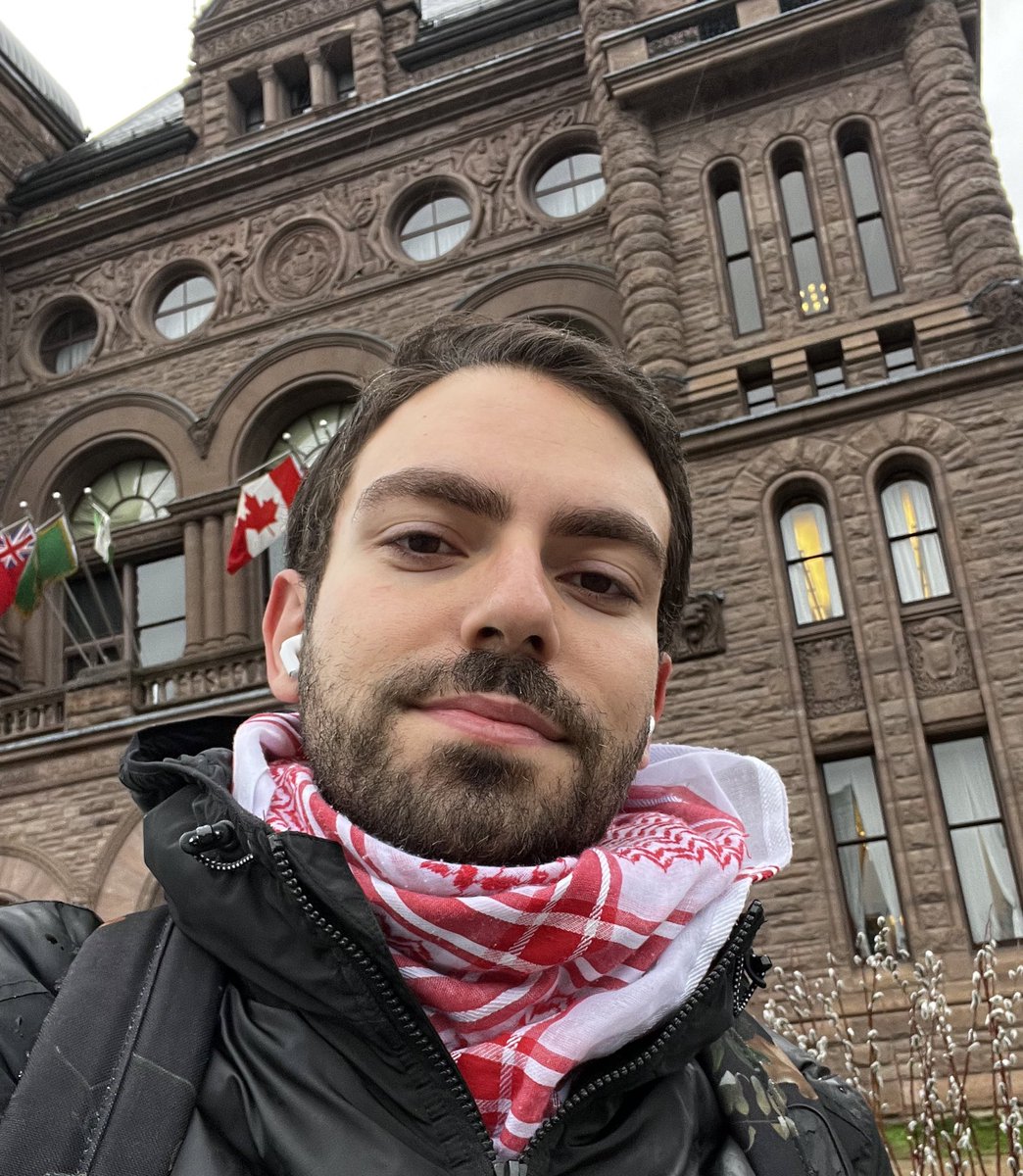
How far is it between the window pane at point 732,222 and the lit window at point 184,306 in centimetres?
890

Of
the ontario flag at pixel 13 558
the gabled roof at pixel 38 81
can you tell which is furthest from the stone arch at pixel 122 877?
the gabled roof at pixel 38 81

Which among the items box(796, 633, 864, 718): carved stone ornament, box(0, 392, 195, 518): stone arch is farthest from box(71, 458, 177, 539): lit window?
box(796, 633, 864, 718): carved stone ornament

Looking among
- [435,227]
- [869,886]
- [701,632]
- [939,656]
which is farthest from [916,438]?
[435,227]

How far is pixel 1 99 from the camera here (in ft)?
71.8

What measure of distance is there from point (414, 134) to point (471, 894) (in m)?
18.6

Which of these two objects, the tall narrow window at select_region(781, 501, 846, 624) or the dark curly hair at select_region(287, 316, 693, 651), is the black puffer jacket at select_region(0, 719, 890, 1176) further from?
the tall narrow window at select_region(781, 501, 846, 624)

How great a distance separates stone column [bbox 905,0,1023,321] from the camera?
41.2 feet

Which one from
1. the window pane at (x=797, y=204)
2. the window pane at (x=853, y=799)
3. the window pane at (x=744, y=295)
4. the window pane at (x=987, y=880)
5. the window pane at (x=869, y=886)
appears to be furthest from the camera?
the window pane at (x=797, y=204)

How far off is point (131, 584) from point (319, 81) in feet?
32.5

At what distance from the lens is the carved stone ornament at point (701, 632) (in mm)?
11797

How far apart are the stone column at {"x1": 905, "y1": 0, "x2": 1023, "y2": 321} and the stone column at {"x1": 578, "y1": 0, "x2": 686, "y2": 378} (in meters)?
3.47

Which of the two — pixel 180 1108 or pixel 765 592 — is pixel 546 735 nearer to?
pixel 180 1108

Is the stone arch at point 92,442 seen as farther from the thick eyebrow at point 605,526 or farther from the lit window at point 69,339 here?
the thick eyebrow at point 605,526

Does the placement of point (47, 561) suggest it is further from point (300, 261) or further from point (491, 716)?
point (491, 716)
